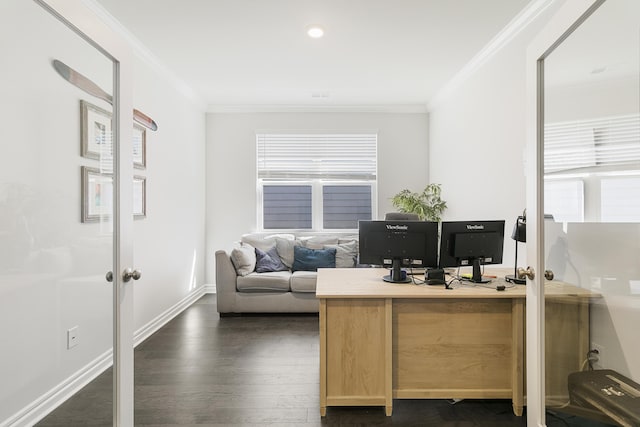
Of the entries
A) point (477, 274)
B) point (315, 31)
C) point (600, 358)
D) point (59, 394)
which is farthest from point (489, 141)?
point (59, 394)

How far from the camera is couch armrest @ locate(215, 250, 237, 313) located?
14.1ft

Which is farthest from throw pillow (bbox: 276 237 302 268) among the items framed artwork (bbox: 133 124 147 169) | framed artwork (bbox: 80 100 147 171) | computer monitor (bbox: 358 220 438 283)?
framed artwork (bbox: 80 100 147 171)

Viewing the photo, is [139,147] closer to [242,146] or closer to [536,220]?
[242,146]

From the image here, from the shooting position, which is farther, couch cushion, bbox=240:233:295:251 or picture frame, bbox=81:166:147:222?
couch cushion, bbox=240:233:295:251

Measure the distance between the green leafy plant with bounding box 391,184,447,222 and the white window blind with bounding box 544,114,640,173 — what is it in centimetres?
311

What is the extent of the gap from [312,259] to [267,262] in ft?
1.92

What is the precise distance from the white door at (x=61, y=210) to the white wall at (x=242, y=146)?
366cm

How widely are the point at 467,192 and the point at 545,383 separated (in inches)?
103

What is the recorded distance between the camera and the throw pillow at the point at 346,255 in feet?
16.0

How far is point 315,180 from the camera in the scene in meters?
5.58

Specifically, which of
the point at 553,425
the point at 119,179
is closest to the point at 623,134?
the point at 553,425

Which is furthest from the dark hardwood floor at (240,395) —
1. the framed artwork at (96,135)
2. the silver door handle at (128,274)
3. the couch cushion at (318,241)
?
the couch cushion at (318,241)

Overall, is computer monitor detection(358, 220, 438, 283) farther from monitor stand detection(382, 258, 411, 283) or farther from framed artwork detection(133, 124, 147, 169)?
framed artwork detection(133, 124, 147, 169)

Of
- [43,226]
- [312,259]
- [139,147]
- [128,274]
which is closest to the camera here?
[43,226]
